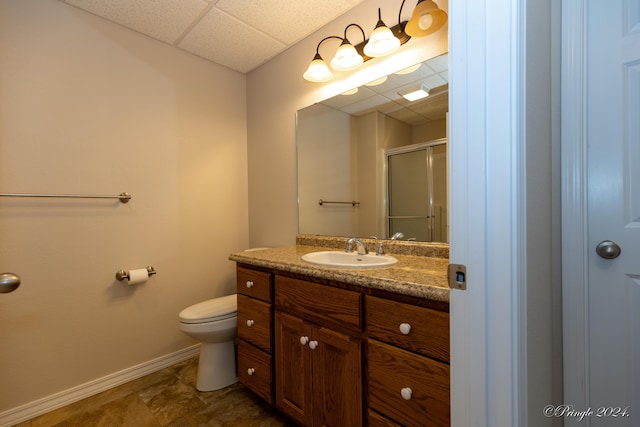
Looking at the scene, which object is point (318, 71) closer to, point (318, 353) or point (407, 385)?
point (318, 353)

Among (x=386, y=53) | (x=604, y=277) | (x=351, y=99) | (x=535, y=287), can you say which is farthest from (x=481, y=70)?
(x=351, y=99)

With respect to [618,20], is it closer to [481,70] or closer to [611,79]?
[611,79]

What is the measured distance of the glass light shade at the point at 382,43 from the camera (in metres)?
1.38

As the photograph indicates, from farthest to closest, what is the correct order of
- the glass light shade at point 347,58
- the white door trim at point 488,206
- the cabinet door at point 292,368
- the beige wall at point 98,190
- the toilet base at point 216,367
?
the toilet base at point 216,367 → the glass light shade at point 347,58 → the beige wall at point 98,190 → the cabinet door at point 292,368 → the white door trim at point 488,206

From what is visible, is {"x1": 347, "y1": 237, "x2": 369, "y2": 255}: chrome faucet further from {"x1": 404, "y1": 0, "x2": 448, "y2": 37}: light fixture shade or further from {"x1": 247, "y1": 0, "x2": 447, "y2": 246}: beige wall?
{"x1": 404, "y1": 0, "x2": 448, "y2": 37}: light fixture shade

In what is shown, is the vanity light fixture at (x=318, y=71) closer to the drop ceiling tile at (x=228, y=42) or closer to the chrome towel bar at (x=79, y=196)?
the drop ceiling tile at (x=228, y=42)

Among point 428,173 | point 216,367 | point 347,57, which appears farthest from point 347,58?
point 216,367

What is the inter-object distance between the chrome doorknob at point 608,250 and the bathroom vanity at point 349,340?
50cm

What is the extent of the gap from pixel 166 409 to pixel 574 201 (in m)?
2.14

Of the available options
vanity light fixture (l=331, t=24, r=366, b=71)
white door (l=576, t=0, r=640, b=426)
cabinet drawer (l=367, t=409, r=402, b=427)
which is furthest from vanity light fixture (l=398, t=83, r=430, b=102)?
cabinet drawer (l=367, t=409, r=402, b=427)

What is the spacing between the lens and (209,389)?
65.4 inches

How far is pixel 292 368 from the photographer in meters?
1.26

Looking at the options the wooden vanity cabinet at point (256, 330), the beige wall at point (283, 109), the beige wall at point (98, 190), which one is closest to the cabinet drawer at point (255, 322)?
A: the wooden vanity cabinet at point (256, 330)

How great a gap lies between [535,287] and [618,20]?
955mm
